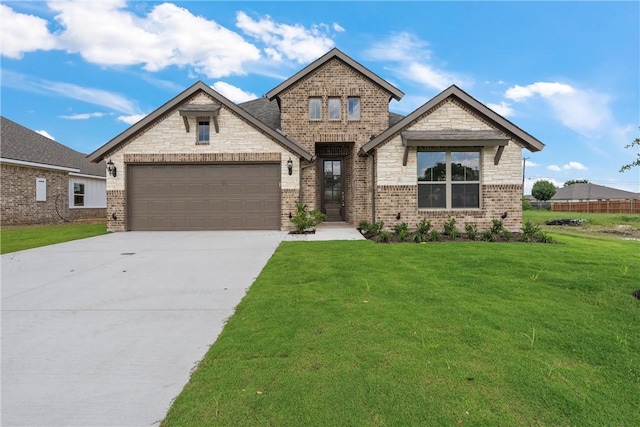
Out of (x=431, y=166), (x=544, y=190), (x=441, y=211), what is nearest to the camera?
(x=441, y=211)

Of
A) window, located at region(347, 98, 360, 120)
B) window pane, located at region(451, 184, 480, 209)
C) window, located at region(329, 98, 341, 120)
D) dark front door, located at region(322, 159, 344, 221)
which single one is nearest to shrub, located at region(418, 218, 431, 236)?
window pane, located at region(451, 184, 480, 209)

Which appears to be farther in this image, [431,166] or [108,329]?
[431,166]

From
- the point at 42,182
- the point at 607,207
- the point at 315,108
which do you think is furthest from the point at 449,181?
the point at 607,207

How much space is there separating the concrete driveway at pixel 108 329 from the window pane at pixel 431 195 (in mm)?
6741

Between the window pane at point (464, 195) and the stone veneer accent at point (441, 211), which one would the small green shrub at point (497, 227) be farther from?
the window pane at point (464, 195)

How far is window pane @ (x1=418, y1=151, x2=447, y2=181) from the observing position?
37.7 feet

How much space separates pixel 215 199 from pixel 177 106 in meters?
3.92

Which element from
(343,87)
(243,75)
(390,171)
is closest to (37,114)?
(243,75)

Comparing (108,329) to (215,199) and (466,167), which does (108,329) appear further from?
(466,167)

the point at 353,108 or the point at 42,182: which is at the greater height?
the point at 353,108

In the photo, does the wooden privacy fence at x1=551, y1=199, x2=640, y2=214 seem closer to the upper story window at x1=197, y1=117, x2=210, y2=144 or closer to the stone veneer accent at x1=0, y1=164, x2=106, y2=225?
the upper story window at x1=197, y1=117, x2=210, y2=144

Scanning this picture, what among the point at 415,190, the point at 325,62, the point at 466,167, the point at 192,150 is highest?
the point at 325,62

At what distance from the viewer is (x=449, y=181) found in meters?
11.5

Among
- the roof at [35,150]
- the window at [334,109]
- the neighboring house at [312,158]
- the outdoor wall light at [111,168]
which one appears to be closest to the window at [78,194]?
the roof at [35,150]
